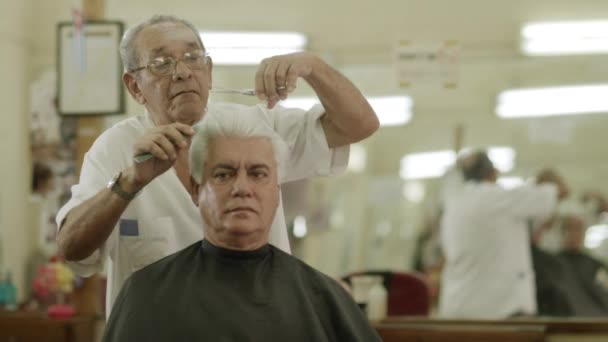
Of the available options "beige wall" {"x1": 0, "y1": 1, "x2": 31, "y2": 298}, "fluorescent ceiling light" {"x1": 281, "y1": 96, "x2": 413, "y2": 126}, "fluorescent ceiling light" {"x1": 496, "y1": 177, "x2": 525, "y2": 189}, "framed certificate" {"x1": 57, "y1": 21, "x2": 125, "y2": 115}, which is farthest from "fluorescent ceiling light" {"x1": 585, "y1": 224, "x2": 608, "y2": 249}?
"beige wall" {"x1": 0, "y1": 1, "x2": 31, "y2": 298}

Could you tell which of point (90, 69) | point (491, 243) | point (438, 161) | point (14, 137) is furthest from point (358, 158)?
point (90, 69)

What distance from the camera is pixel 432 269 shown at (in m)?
6.46

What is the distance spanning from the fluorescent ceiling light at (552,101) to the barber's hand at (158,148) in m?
4.68

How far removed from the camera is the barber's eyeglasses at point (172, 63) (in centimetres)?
211

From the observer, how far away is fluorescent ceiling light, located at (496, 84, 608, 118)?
6176mm

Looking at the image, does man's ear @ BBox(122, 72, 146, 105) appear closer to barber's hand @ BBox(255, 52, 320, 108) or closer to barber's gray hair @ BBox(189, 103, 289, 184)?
barber's gray hair @ BBox(189, 103, 289, 184)

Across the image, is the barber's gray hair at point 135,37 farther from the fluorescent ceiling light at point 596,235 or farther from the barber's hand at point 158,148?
the fluorescent ceiling light at point 596,235

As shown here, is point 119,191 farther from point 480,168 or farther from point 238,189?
point 480,168

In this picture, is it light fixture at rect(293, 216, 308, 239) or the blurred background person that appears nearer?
the blurred background person

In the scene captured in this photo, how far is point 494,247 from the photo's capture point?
4.85 meters

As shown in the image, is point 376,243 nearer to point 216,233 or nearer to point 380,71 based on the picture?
point 380,71

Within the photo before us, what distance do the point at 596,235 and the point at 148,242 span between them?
4.29 metres

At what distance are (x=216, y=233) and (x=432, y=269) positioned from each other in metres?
4.63

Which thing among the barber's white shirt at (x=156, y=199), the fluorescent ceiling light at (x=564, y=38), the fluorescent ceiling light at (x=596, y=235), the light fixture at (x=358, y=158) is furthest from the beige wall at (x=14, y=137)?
the barber's white shirt at (x=156, y=199)
